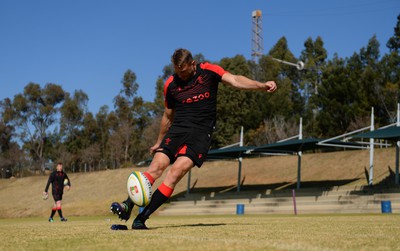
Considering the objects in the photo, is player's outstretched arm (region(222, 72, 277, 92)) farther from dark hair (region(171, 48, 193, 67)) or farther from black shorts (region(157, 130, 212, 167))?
black shorts (region(157, 130, 212, 167))

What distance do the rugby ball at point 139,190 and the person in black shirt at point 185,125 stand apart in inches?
6.9

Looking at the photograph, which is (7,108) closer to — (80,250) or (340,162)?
(340,162)

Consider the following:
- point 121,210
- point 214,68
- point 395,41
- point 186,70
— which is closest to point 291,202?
point 214,68

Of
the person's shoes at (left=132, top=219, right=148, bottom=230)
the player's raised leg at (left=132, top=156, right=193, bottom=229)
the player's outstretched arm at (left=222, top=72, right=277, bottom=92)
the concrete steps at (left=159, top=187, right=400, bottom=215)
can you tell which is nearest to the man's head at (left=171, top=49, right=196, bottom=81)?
the player's outstretched arm at (left=222, top=72, right=277, bottom=92)

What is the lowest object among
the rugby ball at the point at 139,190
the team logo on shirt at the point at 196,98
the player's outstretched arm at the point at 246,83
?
the rugby ball at the point at 139,190

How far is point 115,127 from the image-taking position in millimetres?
83250

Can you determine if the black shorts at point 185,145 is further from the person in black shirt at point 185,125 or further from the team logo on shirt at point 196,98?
the team logo on shirt at point 196,98

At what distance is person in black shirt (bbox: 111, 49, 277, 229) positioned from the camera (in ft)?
23.3

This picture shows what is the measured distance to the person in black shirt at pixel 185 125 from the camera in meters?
7.11

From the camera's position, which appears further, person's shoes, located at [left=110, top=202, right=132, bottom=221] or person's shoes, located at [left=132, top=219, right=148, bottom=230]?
person's shoes, located at [left=132, top=219, right=148, bottom=230]

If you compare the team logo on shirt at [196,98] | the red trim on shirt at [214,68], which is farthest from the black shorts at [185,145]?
the red trim on shirt at [214,68]

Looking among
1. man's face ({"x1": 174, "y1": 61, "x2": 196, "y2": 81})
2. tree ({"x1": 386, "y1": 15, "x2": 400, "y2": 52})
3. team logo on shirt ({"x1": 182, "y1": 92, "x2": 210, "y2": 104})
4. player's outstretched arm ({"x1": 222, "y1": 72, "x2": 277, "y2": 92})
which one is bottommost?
team logo on shirt ({"x1": 182, "y1": 92, "x2": 210, "y2": 104})

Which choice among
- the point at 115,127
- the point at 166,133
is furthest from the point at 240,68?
the point at 166,133

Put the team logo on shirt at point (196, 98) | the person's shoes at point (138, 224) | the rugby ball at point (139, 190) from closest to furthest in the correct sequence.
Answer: the rugby ball at point (139, 190) < the person's shoes at point (138, 224) < the team logo on shirt at point (196, 98)
